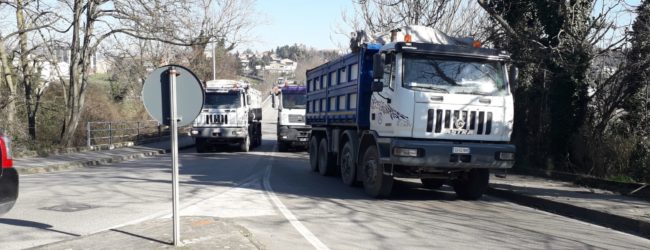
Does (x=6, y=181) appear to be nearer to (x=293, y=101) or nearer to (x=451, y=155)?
(x=451, y=155)

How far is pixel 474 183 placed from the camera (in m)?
11.5

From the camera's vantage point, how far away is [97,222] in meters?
8.31

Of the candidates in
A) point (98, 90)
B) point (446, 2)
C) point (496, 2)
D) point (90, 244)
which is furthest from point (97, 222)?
point (98, 90)

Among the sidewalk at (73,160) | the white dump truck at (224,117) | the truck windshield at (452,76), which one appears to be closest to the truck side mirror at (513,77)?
the truck windshield at (452,76)

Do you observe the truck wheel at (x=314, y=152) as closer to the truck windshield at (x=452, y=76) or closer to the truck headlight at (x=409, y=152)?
the truck windshield at (x=452, y=76)

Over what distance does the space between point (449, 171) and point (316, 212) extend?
3051mm

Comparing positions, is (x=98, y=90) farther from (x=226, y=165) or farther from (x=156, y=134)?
(x=226, y=165)

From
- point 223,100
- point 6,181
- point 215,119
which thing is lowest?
point 215,119

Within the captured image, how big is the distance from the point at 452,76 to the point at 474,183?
2.36 m

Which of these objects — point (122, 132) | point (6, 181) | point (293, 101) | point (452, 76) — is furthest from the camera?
point (122, 132)

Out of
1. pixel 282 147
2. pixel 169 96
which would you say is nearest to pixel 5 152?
pixel 169 96

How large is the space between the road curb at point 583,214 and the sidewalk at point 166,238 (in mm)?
5837

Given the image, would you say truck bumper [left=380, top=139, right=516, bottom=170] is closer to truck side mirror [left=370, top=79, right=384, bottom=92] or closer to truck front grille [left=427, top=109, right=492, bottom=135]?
truck front grille [left=427, top=109, right=492, bottom=135]

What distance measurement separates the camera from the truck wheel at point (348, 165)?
12555 millimetres
